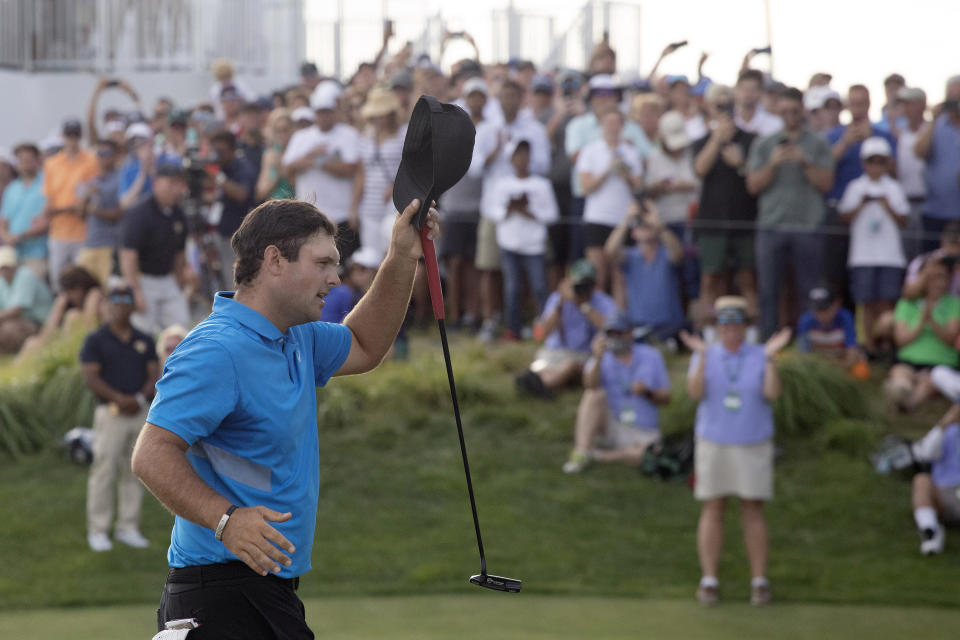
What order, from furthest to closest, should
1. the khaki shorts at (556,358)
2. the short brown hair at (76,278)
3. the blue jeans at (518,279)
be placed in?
the blue jeans at (518,279) → the short brown hair at (76,278) → the khaki shorts at (556,358)

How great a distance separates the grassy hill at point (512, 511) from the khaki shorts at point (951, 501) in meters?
0.19

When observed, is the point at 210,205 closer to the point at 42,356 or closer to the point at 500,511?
the point at 42,356

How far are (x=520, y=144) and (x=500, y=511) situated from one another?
3304 mm

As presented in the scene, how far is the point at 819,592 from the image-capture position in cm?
853

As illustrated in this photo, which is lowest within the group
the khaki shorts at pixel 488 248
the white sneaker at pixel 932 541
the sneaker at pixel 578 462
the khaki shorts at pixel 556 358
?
the white sneaker at pixel 932 541

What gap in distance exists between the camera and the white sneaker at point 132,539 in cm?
932

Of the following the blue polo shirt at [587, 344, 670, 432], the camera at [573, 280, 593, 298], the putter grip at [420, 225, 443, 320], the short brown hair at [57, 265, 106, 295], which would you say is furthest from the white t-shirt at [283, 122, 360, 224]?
the putter grip at [420, 225, 443, 320]

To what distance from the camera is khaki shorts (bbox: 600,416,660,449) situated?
33.2ft

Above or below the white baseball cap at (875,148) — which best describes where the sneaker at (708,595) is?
below

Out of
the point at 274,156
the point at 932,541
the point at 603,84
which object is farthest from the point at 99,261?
the point at 932,541

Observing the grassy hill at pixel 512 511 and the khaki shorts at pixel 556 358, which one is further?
the khaki shorts at pixel 556 358

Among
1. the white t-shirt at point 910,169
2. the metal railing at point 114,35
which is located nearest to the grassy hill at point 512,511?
the white t-shirt at point 910,169

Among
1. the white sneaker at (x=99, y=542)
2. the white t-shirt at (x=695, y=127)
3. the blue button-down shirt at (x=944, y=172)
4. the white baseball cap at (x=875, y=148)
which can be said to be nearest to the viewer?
the white sneaker at (x=99, y=542)

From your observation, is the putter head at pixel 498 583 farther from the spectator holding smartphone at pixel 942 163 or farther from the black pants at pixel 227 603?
the spectator holding smartphone at pixel 942 163
